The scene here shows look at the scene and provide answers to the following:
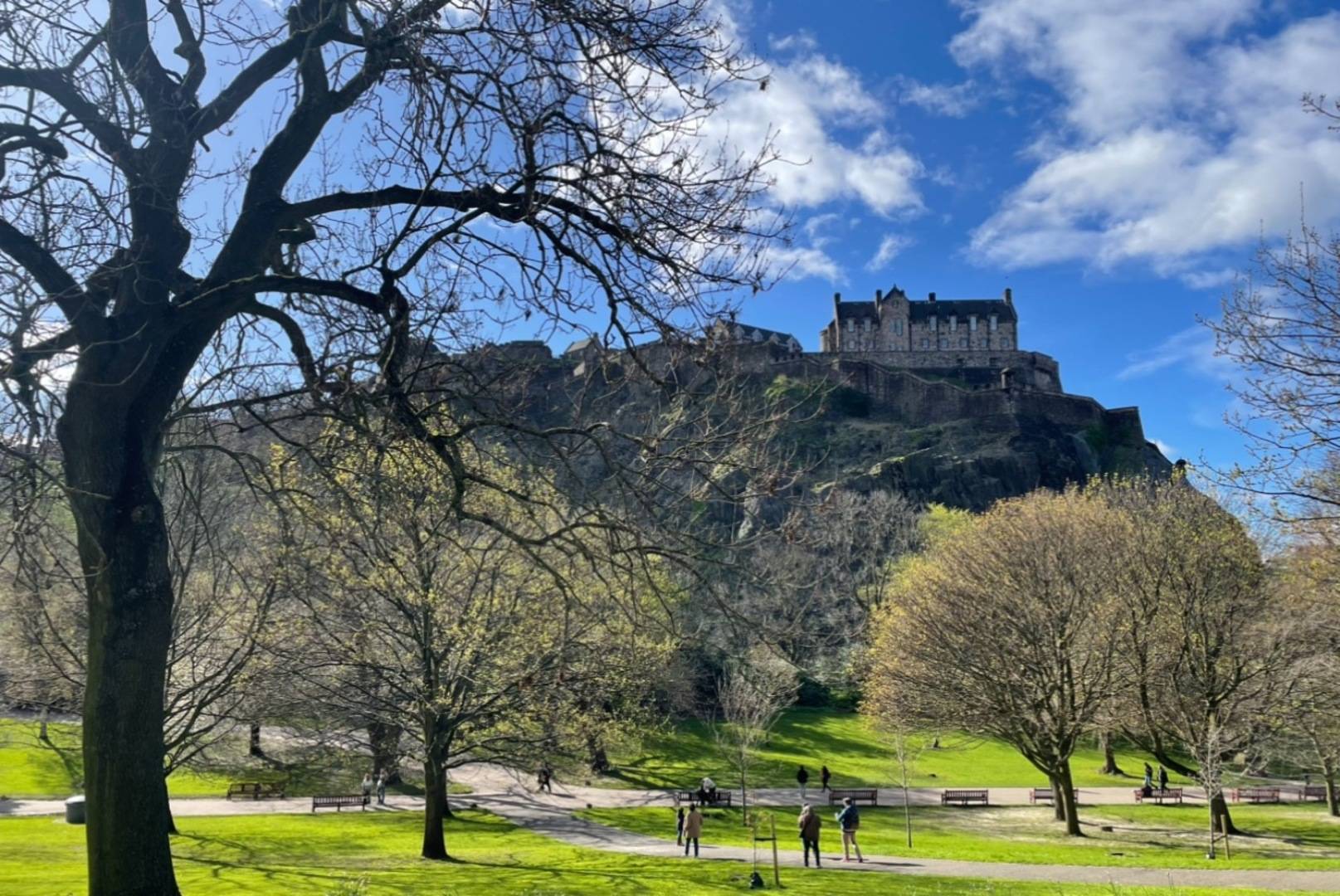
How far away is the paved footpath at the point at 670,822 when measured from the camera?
16.4m

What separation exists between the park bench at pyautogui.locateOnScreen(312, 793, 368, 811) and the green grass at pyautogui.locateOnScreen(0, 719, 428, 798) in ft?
4.97

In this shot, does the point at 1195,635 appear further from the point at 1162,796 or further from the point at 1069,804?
the point at 1162,796

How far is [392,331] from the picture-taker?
225 inches

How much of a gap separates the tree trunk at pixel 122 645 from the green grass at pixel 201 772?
24199mm

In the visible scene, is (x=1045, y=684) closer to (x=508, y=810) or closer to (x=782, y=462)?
(x=508, y=810)

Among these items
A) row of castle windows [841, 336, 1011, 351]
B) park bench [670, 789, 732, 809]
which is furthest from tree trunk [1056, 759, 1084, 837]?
row of castle windows [841, 336, 1011, 351]

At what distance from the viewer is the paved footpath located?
16359mm

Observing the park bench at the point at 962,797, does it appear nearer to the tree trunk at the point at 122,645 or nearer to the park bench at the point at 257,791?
the park bench at the point at 257,791

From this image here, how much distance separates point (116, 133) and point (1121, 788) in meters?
39.8

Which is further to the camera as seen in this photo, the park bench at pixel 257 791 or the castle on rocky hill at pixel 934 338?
the castle on rocky hill at pixel 934 338

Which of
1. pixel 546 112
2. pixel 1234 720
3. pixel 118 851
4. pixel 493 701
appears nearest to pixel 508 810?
pixel 493 701

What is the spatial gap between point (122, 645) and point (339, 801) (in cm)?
2290

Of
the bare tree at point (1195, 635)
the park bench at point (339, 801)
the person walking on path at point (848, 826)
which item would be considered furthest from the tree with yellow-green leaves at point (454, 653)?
the bare tree at point (1195, 635)

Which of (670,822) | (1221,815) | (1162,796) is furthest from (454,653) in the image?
(1162,796)
